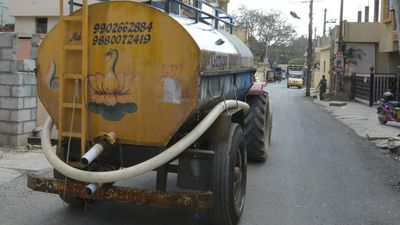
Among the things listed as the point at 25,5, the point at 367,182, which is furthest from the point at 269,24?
the point at 367,182

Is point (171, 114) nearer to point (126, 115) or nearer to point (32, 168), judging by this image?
point (126, 115)

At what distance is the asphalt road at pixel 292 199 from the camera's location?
19.8 feet

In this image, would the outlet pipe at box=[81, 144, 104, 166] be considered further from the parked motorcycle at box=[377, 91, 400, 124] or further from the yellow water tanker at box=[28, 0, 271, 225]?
the parked motorcycle at box=[377, 91, 400, 124]

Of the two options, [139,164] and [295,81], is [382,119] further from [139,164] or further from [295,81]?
[295,81]

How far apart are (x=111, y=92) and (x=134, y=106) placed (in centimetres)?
27

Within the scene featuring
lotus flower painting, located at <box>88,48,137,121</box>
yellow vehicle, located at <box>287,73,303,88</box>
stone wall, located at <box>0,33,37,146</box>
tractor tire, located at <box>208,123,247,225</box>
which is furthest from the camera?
yellow vehicle, located at <box>287,73,303,88</box>

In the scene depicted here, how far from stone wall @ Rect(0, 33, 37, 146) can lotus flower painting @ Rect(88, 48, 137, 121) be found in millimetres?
5259

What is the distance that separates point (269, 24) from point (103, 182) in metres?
94.6

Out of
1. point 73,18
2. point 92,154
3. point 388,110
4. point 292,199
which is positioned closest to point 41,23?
point 388,110

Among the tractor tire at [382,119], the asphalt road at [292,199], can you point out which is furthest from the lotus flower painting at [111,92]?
the tractor tire at [382,119]

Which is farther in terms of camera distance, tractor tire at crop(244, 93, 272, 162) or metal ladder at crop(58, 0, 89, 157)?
tractor tire at crop(244, 93, 272, 162)

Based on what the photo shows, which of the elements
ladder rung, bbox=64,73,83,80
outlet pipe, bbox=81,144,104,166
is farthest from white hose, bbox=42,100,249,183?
ladder rung, bbox=64,73,83,80

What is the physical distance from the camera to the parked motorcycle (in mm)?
15558

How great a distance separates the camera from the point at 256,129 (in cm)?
938
